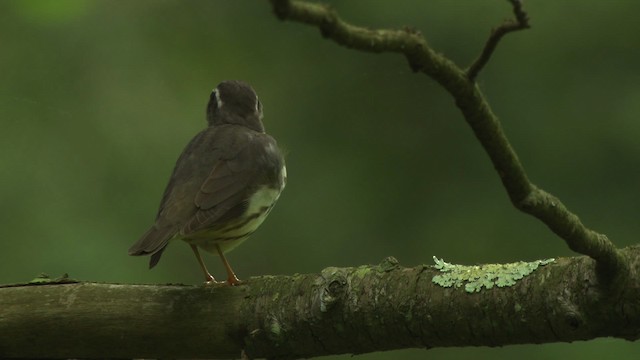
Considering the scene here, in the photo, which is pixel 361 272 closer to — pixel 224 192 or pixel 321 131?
pixel 224 192

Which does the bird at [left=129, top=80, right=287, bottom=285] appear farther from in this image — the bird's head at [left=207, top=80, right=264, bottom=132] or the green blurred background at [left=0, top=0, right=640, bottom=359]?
the green blurred background at [left=0, top=0, right=640, bottom=359]

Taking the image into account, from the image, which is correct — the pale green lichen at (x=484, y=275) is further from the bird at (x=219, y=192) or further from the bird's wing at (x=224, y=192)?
the bird's wing at (x=224, y=192)

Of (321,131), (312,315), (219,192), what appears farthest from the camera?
(321,131)

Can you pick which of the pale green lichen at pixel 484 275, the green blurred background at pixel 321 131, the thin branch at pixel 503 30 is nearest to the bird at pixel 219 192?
the pale green lichen at pixel 484 275

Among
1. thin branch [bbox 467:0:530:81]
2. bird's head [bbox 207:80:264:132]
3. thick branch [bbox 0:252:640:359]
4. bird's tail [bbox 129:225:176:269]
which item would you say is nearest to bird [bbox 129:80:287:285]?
bird's tail [bbox 129:225:176:269]

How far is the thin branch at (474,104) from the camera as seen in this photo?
319 cm

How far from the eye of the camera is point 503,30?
345cm

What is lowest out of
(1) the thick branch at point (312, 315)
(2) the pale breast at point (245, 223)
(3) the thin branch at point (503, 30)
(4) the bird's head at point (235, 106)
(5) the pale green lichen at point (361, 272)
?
(1) the thick branch at point (312, 315)

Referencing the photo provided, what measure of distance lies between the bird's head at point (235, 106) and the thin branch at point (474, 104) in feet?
11.5

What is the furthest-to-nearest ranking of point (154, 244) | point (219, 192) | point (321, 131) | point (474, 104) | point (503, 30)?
point (321, 131) < point (219, 192) < point (154, 244) < point (474, 104) < point (503, 30)

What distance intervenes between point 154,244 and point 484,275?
5.92 feet

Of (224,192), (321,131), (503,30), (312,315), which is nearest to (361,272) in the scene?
(312,315)

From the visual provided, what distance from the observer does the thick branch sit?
Answer: 173 inches

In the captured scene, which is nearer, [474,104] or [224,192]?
[474,104]
